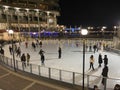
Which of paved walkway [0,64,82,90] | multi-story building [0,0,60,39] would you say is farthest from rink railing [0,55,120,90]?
multi-story building [0,0,60,39]

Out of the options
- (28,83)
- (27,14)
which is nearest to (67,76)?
(28,83)

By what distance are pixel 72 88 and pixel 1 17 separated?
5942 centimetres

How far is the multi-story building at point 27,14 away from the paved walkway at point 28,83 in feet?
127

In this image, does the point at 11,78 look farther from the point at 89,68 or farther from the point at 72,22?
A: the point at 72,22

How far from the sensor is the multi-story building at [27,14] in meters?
67.2

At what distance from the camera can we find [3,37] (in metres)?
52.6

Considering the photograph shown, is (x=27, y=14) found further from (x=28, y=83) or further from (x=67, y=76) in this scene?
(x=67, y=76)

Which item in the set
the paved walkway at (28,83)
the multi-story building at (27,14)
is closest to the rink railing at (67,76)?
the paved walkway at (28,83)

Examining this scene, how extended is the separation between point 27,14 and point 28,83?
225 feet

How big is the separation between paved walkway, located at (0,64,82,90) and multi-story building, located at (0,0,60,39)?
38.7m

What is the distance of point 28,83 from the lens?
14219mm

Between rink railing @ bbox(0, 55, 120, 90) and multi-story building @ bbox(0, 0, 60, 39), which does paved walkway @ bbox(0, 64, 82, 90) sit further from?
multi-story building @ bbox(0, 0, 60, 39)

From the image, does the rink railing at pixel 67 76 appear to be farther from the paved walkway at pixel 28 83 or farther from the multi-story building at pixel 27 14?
the multi-story building at pixel 27 14

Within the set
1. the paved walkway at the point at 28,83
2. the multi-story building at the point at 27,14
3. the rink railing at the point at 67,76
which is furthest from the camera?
the multi-story building at the point at 27,14
